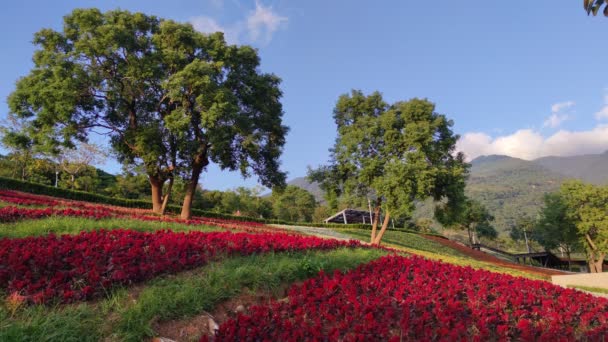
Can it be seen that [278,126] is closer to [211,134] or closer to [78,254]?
Answer: [211,134]

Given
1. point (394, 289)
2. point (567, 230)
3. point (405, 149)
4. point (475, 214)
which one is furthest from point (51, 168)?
point (475, 214)

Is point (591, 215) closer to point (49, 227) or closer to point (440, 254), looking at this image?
point (440, 254)

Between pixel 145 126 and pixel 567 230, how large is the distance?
4203 centimetres

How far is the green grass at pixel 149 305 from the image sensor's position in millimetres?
3752

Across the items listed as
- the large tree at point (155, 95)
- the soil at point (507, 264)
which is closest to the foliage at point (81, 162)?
the large tree at point (155, 95)

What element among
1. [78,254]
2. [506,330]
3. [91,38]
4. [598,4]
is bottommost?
[506,330]

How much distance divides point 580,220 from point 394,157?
2756cm

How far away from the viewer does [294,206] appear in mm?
70688

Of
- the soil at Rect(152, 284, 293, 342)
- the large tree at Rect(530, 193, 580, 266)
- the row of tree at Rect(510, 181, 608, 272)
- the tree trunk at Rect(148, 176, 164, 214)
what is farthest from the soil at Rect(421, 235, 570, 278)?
the tree trunk at Rect(148, 176, 164, 214)

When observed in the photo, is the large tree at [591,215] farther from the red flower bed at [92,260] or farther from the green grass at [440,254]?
the red flower bed at [92,260]

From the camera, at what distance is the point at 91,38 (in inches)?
766

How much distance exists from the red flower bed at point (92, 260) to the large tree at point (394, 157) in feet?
51.9

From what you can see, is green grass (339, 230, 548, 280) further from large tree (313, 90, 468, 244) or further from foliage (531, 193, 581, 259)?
foliage (531, 193, 581, 259)

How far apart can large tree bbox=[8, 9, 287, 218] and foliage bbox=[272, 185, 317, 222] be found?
4267 centimetres
